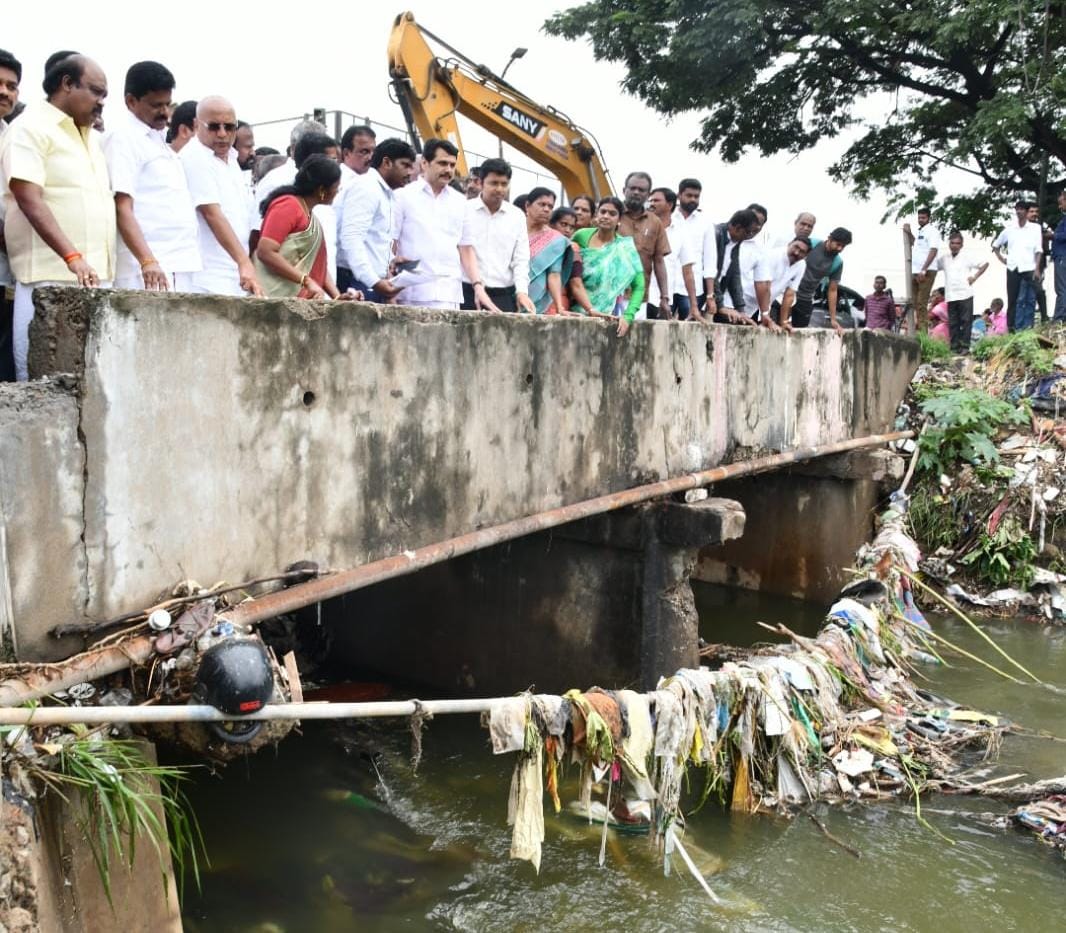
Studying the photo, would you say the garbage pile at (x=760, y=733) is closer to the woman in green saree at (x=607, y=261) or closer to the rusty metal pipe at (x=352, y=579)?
the rusty metal pipe at (x=352, y=579)

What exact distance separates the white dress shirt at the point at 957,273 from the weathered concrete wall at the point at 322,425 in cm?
816

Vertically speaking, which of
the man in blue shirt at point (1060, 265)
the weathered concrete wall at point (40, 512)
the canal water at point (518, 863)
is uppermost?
the man in blue shirt at point (1060, 265)

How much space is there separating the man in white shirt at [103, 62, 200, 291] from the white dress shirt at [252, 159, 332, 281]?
0.69 metres

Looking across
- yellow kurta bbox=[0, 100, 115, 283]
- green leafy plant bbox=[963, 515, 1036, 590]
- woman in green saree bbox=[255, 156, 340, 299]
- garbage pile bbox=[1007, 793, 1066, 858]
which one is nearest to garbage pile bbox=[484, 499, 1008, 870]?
garbage pile bbox=[1007, 793, 1066, 858]

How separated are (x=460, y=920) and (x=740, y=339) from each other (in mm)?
4527

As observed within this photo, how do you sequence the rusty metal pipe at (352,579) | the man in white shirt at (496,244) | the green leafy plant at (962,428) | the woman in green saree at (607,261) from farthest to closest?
1. the green leafy plant at (962,428)
2. the woman in green saree at (607,261)
3. the man in white shirt at (496,244)
4. the rusty metal pipe at (352,579)

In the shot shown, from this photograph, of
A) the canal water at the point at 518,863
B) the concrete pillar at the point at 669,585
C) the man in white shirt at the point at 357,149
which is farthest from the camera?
the concrete pillar at the point at 669,585

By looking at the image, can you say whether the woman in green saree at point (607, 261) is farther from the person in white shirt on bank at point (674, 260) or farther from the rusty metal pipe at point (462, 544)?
the rusty metal pipe at point (462, 544)

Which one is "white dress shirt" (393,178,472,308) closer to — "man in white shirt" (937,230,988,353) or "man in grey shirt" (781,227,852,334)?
"man in grey shirt" (781,227,852,334)

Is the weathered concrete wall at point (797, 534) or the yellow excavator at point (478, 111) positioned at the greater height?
the yellow excavator at point (478, 111)

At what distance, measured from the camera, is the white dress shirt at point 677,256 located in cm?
826

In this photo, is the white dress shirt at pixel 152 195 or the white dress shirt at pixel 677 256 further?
the white dress shirt at pixel 677 256

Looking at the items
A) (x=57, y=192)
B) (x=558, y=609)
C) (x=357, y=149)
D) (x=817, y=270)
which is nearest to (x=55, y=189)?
(x=57, y=192)

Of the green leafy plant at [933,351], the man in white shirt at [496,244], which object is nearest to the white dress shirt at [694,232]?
the man in white shirt at [496,244]
